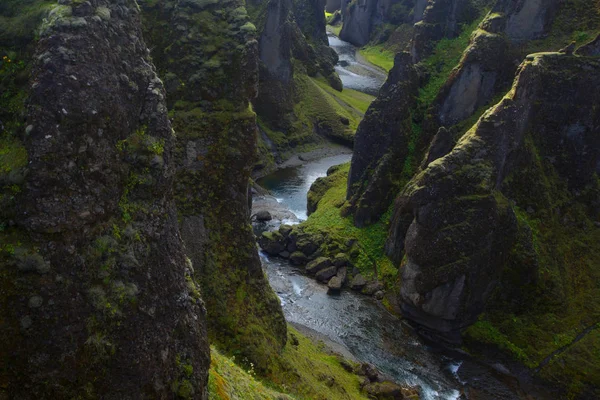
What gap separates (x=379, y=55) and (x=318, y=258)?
111183mm

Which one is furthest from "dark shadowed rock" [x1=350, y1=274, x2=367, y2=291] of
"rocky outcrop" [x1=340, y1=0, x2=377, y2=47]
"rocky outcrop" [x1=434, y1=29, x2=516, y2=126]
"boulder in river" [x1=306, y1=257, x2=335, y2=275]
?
"rocky outcrop" [x1=340, y1=0, x2=377, y2=47]

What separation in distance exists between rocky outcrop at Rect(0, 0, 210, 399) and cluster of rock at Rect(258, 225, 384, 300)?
33.4m

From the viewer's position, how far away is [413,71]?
55969 millimetres

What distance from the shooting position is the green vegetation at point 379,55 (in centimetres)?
14160

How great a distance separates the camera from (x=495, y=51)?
5044cm

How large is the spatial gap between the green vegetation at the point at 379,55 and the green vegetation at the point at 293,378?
115348 millimetres

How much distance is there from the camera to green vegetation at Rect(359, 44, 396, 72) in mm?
141600

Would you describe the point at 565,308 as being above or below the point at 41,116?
below

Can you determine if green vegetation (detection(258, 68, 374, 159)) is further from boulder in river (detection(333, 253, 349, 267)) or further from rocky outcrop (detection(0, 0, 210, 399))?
rocky outcrop (detection(0, 0, 210, 399))

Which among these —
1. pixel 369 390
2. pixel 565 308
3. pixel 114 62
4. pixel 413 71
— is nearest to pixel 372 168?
pixel 413 71

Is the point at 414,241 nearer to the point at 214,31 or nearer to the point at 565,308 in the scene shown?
the point at 565,308

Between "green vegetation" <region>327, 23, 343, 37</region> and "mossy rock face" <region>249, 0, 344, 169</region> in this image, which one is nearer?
"mossy rock face" <region>249, 0, 344, 169</region>

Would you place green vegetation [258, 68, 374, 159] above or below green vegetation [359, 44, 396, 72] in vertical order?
below

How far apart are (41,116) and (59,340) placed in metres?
4.78
